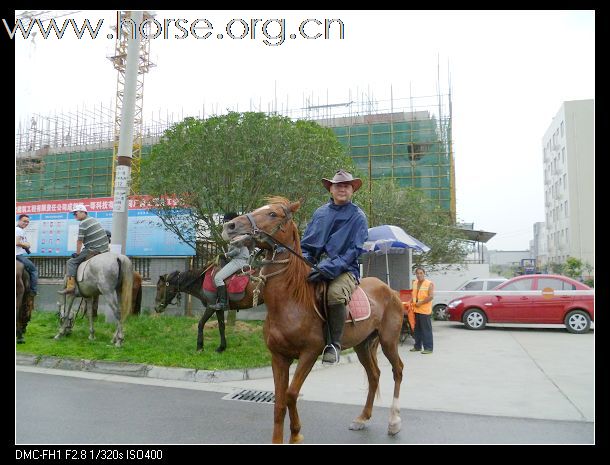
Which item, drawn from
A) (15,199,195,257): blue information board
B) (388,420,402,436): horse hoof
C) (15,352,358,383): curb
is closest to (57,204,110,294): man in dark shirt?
(15,352,358,383): curb

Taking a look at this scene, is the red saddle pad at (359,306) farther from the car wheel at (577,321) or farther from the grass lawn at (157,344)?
the car wheel at (577,321)

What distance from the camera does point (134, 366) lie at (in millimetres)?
7227

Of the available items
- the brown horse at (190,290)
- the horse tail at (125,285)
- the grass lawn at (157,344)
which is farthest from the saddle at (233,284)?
the horse tail at (125,285)

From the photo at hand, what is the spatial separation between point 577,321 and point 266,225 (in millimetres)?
12732

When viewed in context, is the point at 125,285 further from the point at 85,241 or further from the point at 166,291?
the point at 85,241

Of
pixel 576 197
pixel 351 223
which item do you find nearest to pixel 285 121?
pixel 351 223

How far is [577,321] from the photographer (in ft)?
42.9

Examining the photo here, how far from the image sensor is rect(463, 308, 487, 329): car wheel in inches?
555

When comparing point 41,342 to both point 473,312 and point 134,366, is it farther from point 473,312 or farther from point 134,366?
point 473,312

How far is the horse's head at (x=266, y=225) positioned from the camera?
3.69m

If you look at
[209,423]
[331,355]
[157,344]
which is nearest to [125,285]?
[157,344]

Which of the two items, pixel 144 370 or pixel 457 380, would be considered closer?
pixel 144 370

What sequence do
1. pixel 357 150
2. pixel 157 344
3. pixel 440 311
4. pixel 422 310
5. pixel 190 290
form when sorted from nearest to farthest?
pixel 157 344 < pixel 190 290 < pixel 422 310 < pixel 440 311 < pixel 357 150
